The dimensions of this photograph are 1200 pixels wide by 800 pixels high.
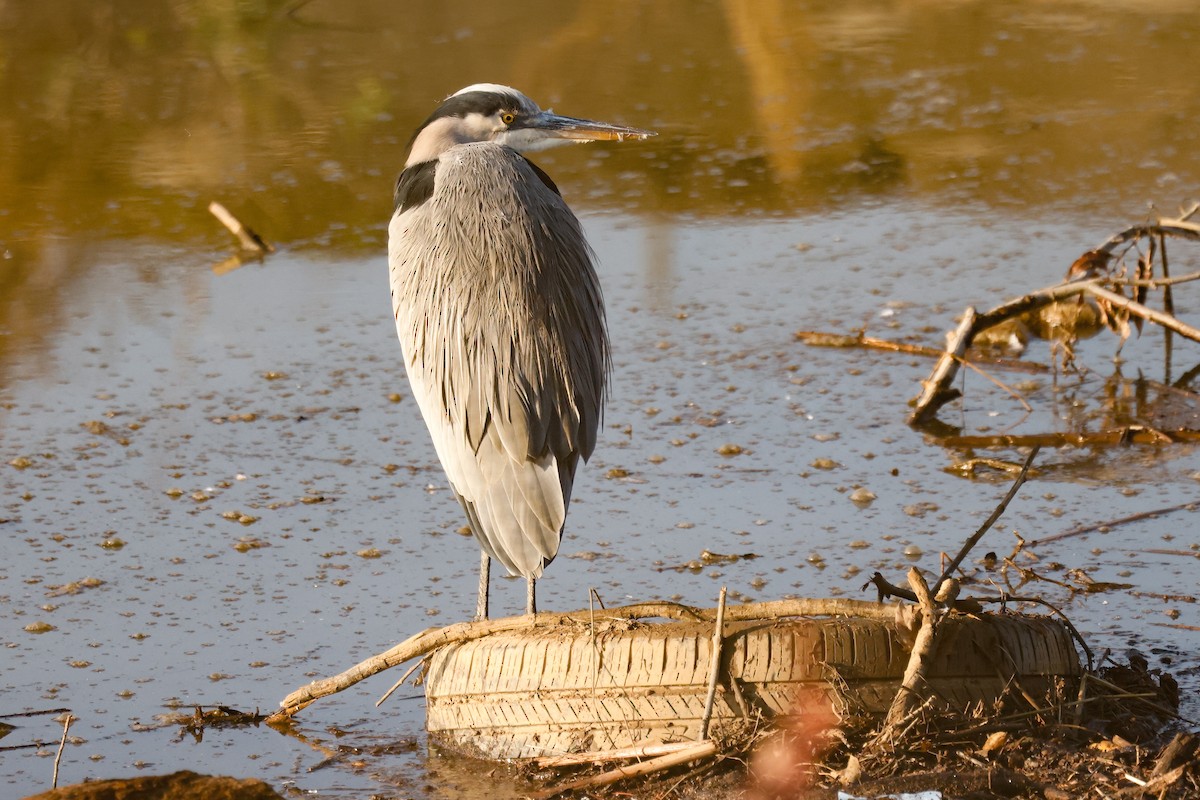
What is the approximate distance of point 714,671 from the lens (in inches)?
136

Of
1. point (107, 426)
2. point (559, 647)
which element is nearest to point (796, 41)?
point (107, 426)

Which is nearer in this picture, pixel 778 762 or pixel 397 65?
pixel 778 762

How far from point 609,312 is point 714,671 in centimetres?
364

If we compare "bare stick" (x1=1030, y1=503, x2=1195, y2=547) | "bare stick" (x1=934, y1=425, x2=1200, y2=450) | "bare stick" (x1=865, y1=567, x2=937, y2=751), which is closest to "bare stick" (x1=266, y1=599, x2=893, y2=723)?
"bare stick" (x1=865, y1=567, x2=937, y2=751)

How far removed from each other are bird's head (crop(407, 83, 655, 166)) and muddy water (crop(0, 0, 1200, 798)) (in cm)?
118

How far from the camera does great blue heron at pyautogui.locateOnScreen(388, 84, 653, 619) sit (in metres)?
3.98

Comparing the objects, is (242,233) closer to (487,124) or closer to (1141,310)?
(487,124)

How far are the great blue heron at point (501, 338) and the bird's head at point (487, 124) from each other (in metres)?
0.21

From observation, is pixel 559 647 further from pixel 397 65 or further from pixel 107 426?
pixel 397 65

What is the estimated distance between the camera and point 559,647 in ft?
12.0

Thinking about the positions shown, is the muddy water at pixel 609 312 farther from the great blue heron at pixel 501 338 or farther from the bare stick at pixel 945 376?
the great blue heron at pixel 501 338

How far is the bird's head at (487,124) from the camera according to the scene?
4785mm

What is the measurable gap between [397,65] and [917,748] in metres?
8.50

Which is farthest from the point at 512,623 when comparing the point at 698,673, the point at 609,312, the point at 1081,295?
the point at 609,312
